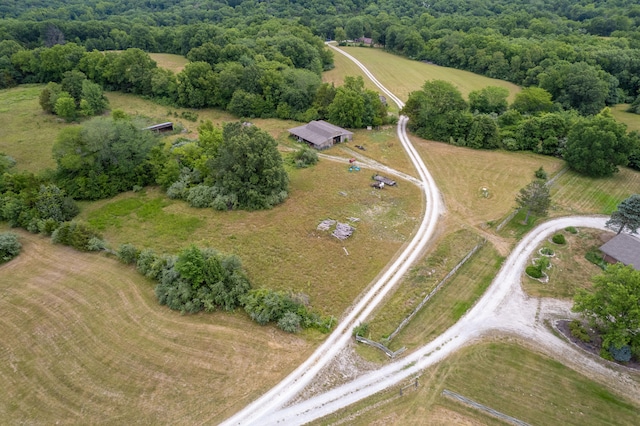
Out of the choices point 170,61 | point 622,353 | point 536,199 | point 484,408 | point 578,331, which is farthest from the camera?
point 170,61

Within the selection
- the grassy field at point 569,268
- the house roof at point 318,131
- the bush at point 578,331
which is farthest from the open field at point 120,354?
the house roof at point 318,131

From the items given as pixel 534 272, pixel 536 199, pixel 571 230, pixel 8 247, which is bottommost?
pixel 8 247

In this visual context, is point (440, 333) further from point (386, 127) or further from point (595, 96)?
point (595, 96)

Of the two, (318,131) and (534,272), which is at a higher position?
(318,131)

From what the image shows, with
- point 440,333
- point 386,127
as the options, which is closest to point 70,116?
point 386,127

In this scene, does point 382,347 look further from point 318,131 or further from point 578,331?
point 318,131

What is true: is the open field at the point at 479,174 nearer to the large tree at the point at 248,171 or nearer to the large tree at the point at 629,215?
the large tree at the point at 629,215

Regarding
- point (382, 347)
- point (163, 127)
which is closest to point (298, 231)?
point (382, 347)
